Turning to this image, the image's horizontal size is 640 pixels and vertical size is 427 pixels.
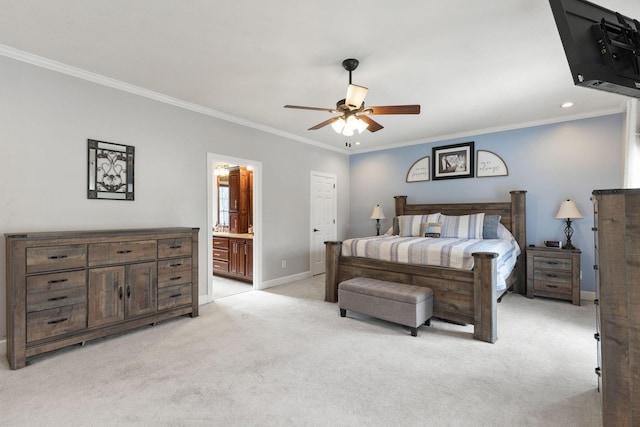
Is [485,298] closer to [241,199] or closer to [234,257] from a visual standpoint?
[234,257]

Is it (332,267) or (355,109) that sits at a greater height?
(355,109)

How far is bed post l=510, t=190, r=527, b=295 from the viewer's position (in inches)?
176

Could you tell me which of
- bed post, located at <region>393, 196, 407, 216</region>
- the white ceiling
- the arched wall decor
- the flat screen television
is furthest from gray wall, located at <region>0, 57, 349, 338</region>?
the flat screen television

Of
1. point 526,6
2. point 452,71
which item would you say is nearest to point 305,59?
point 452,71

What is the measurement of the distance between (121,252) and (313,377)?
213cm

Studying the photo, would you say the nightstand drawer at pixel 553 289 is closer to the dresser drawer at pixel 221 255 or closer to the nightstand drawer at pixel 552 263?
the nightstand drawer at pixel 552 263

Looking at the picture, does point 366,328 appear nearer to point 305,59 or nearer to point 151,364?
point 151,364

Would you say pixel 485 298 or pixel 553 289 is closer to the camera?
pixel 485 298

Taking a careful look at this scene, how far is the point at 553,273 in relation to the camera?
409 centimetres

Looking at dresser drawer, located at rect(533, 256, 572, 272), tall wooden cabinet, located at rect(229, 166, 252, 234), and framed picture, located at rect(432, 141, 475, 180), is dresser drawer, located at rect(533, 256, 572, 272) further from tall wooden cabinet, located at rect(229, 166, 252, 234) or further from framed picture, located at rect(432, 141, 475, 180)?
tall wooden cabinet, located at rect(229, 166, 252, 234)

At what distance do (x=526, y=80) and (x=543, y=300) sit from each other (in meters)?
2.97

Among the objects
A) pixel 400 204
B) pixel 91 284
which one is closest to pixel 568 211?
pixel 400 204

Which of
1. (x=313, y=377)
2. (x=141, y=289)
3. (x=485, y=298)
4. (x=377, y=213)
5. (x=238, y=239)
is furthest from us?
(x=377, y=213)

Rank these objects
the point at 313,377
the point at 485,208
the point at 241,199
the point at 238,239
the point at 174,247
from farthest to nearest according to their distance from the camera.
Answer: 1. the point at 241,199
2. the point at 238,239
3. the point at 485,208
4. the point at 174,247
5. the point at 313,377
